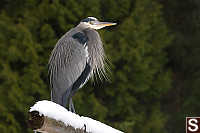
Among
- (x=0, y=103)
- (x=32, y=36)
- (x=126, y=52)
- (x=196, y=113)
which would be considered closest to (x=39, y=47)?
(x=32, y=36)

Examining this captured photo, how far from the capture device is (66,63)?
3.75 meters

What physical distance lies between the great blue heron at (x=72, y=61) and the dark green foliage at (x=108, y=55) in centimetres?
291

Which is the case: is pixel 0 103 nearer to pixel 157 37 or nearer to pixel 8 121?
pixel 8 121

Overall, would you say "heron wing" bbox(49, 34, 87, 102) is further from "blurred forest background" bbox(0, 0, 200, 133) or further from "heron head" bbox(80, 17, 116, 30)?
"blurred forest background" bbox(0, 0, 200, 133)

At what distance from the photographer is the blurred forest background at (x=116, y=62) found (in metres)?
6.88

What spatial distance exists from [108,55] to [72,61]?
3.53m

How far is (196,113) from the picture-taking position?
854cm

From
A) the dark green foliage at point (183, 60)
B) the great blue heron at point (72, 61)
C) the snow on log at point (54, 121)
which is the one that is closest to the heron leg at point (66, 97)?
the great blue heron at point (72, 61)

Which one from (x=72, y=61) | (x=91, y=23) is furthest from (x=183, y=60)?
(x=72, y=61)

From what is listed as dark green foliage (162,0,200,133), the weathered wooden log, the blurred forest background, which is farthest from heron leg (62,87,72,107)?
dark green foliage (162,0,200,133)

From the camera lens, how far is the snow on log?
2229mm

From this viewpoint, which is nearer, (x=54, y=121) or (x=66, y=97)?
(x=54, y=121)

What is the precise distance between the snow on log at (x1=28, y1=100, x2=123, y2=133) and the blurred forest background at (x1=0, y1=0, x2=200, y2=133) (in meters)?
4.20

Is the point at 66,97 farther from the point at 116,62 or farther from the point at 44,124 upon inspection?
the point at 116,62
